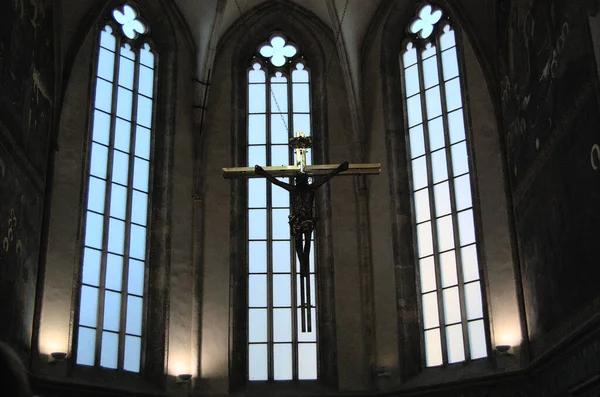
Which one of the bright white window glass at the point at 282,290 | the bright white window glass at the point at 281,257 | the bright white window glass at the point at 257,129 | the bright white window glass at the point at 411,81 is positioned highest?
the bright white window glass at the point at 411,81

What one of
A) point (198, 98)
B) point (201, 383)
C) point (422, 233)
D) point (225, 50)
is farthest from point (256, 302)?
point (225, 50)

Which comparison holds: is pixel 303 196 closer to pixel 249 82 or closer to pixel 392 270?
pixel 392 270

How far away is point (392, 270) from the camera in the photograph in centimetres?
1611

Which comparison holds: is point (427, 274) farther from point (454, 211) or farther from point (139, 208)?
point (139, 208)

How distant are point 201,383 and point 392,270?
4311 mm

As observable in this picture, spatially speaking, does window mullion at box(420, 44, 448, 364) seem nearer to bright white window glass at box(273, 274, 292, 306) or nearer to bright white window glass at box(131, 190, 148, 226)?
bright white window glass at box(273, 274, 292, 306)

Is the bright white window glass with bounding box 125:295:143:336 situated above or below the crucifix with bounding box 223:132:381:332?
below

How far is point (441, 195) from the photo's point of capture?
52.9 feet

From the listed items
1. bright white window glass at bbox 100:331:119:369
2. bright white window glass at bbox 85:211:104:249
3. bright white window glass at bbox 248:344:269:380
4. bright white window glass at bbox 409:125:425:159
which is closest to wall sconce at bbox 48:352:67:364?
bright white window glass at bbox 100:331:119:369

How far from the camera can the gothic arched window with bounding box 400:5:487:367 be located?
49.7 ft

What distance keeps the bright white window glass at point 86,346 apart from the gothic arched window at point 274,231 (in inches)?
122

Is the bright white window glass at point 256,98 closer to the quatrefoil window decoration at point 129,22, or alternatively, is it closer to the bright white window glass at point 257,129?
the bright white window glass at point 257,129

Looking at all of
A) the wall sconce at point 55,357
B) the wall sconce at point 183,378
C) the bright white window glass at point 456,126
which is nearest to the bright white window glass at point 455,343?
the bright white window glass at point 456,126

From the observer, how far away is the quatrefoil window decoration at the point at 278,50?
1861 centimetres
